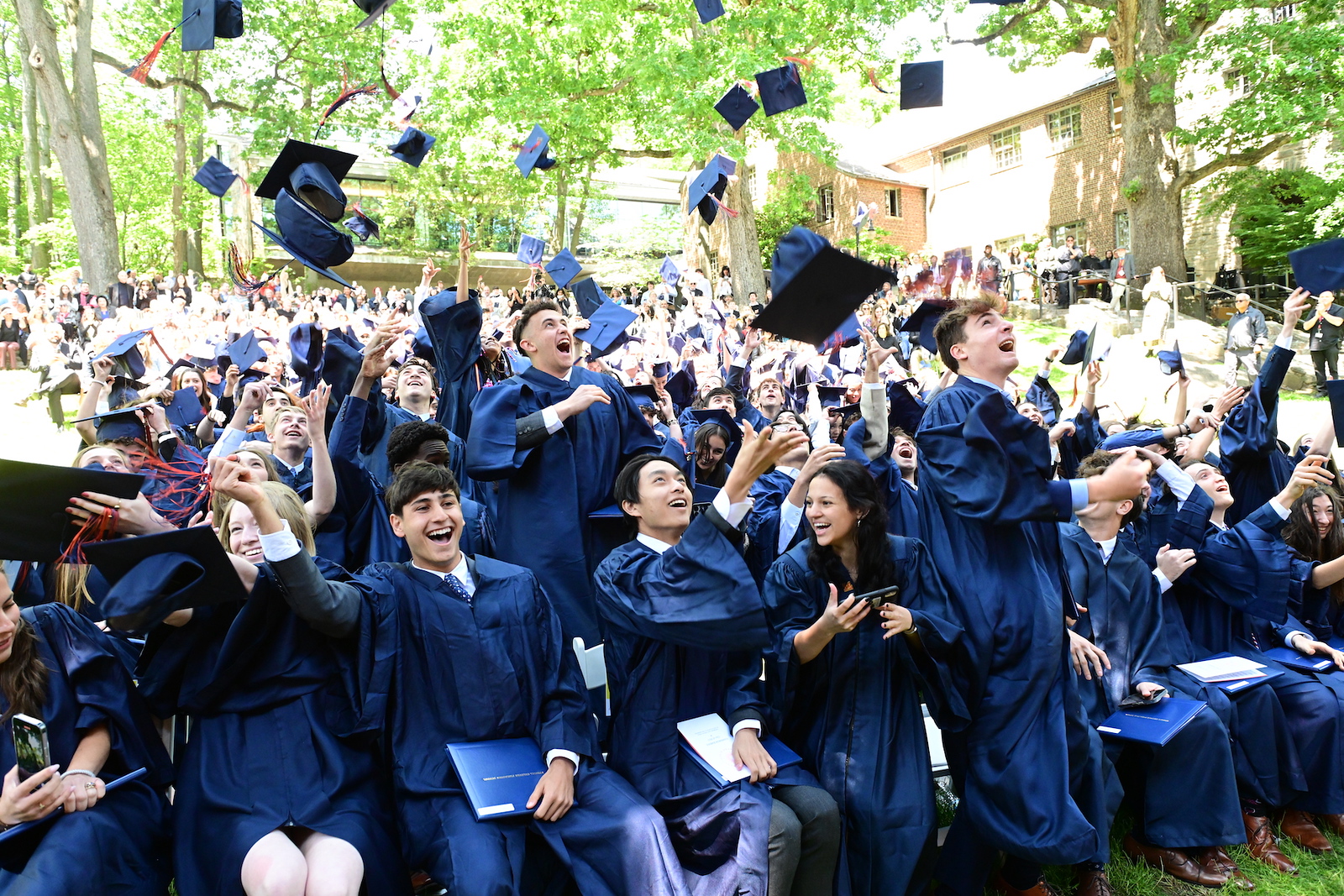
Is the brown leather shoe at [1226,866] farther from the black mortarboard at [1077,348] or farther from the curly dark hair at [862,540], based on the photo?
the black mortarboard at [1077,348]

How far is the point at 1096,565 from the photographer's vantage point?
3.94 m

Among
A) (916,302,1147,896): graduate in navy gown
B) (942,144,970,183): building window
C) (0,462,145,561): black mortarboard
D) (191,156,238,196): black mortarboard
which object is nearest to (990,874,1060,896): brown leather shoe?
(916,302,1147,896): graduate in navy gown

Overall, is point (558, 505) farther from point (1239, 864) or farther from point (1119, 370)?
point (1119, 370)

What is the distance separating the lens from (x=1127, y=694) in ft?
12.5

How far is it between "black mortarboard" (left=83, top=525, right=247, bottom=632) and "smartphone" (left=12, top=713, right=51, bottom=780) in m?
0.34

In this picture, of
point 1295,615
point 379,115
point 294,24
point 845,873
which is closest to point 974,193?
point 379,115

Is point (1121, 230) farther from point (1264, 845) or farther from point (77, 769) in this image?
point (77, 769)

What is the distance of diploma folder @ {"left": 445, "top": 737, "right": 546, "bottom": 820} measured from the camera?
8.85ft

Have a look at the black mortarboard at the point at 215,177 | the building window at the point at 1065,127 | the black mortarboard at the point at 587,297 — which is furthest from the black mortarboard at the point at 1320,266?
the building window at the point at 1065,127

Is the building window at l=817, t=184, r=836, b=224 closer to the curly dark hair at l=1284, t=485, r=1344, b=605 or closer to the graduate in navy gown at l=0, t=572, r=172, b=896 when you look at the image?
the curly dark hair at l=1284, t=485, r=1344, b=605

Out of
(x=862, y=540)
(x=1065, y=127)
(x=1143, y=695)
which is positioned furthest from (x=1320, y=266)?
(x=1065, y=127)

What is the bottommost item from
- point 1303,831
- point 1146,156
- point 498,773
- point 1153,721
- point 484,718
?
point 1303,831

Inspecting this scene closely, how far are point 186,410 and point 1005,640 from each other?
Answer: 6.39 metres

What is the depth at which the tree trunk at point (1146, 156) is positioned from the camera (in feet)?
63.8
